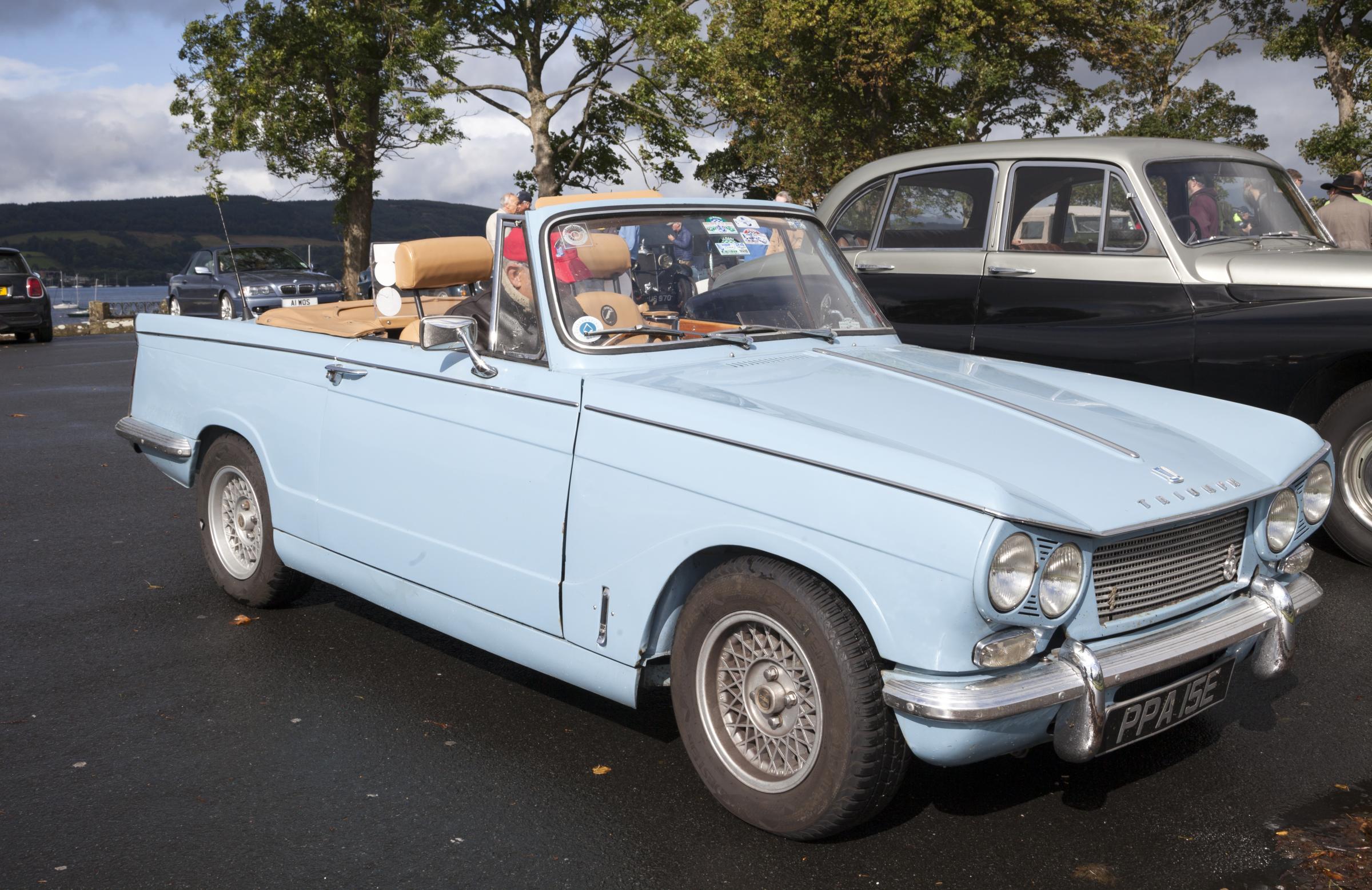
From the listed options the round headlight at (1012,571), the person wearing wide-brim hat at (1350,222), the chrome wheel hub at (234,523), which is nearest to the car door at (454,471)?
the chrome wheel hub at (234,523)

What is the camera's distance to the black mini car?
21422 mm

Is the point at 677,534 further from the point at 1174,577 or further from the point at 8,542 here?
the point at 8,542

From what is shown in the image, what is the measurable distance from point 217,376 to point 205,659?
122 cm

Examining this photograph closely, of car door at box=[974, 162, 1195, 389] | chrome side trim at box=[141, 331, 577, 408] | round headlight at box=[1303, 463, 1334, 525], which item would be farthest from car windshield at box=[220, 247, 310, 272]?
round headlight at box=[1303, 463, 1334, 525]

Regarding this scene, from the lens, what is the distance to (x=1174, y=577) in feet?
11.3

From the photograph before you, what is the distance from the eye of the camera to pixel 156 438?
18.9 ft

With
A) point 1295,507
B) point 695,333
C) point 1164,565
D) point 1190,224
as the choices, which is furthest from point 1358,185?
point 1164,565

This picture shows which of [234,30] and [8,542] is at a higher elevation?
Result: [234,30]

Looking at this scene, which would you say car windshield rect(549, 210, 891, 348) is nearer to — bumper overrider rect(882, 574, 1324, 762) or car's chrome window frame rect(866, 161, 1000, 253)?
bumper overrider rect(882, 574, 1324, 762)

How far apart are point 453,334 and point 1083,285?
3916 mm

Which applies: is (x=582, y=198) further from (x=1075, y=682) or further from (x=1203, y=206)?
(x=1203, y=206)

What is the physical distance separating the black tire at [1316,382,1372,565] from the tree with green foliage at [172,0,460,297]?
25.9m

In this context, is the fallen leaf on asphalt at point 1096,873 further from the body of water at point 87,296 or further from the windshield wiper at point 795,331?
the body of water at point 87,296

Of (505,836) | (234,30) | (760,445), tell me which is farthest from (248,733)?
(234,30)
